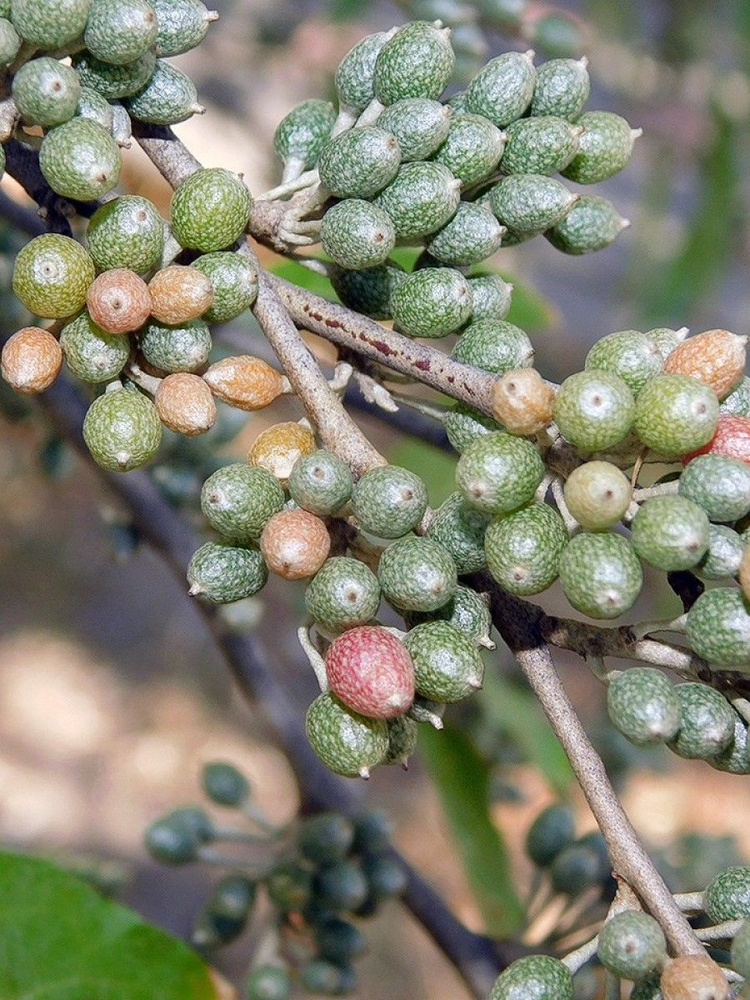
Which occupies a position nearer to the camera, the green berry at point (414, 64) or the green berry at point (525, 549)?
the green berry at point (525, 549)

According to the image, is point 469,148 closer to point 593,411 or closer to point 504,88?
point 504,88

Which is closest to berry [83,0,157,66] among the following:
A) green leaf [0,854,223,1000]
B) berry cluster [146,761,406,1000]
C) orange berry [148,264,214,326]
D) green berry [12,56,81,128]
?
green berry [12,56,81,128]

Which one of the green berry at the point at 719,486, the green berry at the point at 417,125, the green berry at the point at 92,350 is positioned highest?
the green berry at the point at 417,125

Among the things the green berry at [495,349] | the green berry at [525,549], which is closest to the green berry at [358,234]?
the green berry at [495,349]

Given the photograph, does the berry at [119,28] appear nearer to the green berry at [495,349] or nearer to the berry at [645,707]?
the green berry at [495,349]

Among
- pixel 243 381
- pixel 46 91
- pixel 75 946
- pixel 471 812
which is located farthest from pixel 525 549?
pixel 471 812

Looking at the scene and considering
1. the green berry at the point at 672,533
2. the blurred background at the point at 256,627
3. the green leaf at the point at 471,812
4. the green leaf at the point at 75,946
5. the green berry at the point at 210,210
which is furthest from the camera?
the blurred background at the point at 256,627

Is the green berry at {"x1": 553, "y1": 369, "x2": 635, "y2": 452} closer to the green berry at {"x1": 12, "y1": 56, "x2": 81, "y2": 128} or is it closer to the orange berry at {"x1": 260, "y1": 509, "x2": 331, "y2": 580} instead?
the orange berry at {"x1": 260, "y1": 509, "x2": 331, "y2": 580}
